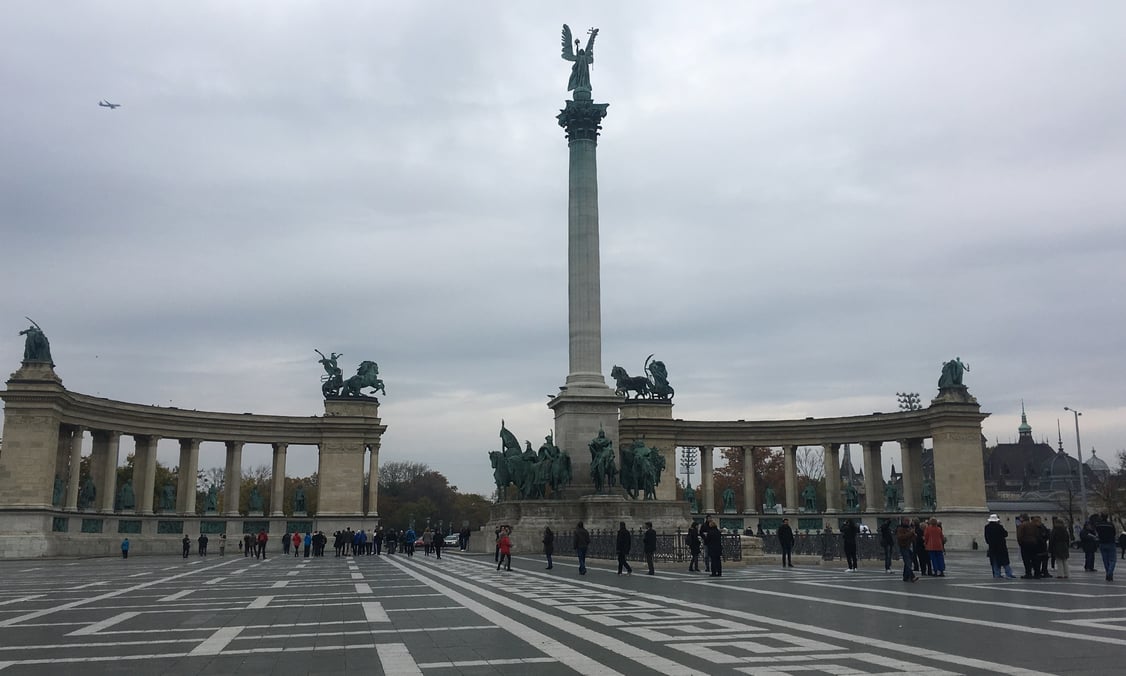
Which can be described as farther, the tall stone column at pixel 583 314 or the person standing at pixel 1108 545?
the tall stone column at pixel 583 314

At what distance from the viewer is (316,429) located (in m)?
78.3

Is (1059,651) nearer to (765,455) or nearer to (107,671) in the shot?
(107,671)

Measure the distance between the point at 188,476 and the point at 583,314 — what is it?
133 ft

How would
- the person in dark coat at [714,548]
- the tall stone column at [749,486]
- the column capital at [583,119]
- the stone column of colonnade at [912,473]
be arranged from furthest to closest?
the tall stone column at [749,486]
the stone column of colonnade at [912,473]
the column capital at [583,119]
the person in dark coat at [714,548]

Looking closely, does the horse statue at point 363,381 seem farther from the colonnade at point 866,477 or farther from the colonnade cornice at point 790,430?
the colonnade at point 866,477

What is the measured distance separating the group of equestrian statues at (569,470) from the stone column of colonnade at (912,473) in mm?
32745

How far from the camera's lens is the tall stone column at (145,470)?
71000 mm

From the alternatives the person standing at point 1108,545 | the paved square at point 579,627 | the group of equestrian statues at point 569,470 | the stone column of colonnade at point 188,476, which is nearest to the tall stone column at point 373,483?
the stone column of colonnade at point 188,476

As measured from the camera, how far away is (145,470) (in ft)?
235

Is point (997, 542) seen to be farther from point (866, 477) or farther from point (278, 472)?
point (278, 472)

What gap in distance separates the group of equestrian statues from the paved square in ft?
66.4

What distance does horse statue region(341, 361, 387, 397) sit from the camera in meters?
81.2

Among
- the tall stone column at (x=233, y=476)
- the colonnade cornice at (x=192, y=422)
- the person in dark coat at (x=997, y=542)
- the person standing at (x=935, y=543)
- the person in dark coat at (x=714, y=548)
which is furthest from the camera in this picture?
the tall stone column at (x=233, y=476)

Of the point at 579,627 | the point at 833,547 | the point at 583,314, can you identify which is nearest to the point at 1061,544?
the point at 833,547
